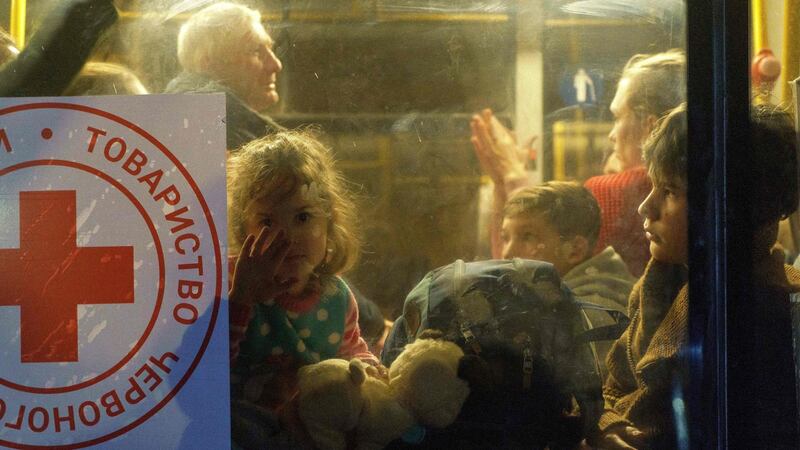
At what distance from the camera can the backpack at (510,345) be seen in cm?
192

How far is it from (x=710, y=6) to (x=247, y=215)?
1.06 metres

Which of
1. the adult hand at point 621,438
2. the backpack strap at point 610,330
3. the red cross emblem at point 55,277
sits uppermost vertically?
the red cross emblem at point 55,277

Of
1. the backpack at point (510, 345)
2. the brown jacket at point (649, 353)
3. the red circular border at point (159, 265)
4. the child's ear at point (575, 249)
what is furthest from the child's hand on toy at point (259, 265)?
the brown jacket at point (649, 353)

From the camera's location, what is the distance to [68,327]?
188 centimetres

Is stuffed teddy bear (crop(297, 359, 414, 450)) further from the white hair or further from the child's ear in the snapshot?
the white hair

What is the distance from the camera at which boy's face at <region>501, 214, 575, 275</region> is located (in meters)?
1.90

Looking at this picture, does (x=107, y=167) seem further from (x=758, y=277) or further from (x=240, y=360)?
(x=758, y=277)

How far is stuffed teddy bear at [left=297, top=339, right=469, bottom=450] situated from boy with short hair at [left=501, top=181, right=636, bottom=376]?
0.26 m

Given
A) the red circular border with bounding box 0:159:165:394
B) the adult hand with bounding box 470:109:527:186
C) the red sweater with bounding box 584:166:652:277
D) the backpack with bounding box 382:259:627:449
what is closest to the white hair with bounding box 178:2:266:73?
the red circular border with bounding box 0:159:165:394

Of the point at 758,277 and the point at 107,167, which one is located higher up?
the point at 107,167

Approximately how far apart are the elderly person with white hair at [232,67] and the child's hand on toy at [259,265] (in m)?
0.20

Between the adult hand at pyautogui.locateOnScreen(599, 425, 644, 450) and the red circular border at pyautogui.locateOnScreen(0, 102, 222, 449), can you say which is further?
the adult hand at pyautogui.locateOnScreen(599, 425, 644, 450)

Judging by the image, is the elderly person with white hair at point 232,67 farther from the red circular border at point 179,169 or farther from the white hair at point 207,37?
the red circular border at point 179,169

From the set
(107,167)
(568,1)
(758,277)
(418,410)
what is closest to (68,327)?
(107,167)
